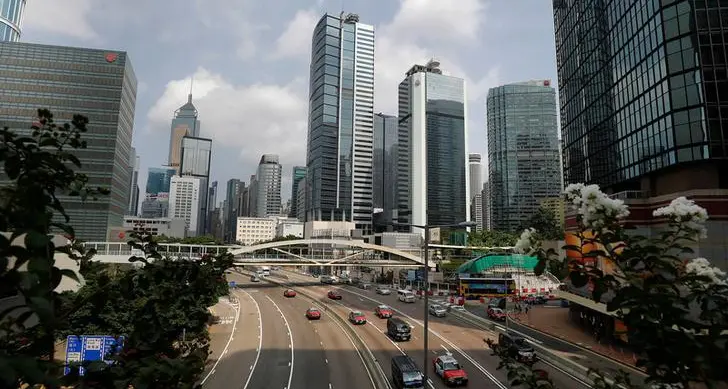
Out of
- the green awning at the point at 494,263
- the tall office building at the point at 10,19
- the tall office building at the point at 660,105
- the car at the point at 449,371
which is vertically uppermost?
the tall office building at the point at 10,19

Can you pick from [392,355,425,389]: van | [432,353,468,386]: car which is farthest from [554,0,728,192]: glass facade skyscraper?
[392,355,425,389]: van

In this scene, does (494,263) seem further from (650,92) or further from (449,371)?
(449,371)

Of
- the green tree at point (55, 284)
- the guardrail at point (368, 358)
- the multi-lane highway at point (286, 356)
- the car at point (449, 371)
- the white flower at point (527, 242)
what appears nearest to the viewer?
the green tree at point (55, 284)

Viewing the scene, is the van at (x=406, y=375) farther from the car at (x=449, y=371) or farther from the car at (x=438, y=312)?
the car at (x=438, y=312)

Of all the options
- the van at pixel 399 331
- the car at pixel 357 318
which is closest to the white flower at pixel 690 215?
the van at pixel 399 331

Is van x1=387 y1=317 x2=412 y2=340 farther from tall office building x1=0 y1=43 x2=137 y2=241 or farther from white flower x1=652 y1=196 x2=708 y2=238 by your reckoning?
tall office building x1=0 y1=43 x2=137 y2=241

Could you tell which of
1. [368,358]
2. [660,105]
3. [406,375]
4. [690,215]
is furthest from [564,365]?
[690,215]

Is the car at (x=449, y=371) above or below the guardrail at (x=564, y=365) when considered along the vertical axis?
above
